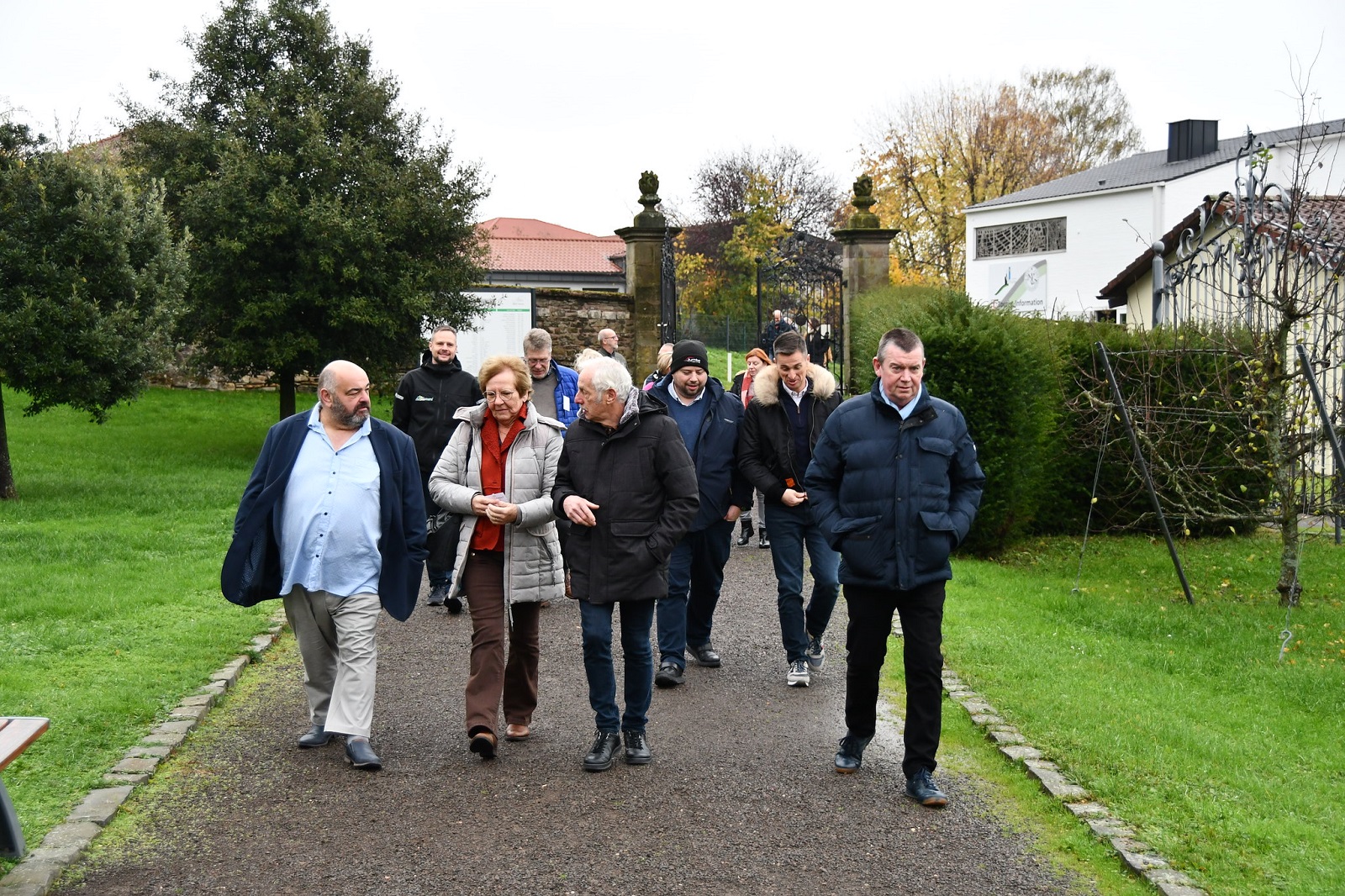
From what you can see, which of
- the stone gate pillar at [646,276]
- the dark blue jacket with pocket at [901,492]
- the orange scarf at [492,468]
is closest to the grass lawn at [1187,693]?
the dark blue jacket with pocket at [901,492]

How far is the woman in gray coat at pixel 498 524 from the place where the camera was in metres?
6.07

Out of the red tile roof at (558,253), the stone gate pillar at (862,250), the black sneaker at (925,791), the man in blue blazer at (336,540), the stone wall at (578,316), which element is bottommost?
the black sneaker at (925,791)

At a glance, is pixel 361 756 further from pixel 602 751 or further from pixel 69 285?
pixel 69 285

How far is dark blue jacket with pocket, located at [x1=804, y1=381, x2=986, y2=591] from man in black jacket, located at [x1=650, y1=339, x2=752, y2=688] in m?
2.09

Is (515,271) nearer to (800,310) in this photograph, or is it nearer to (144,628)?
(800,310)

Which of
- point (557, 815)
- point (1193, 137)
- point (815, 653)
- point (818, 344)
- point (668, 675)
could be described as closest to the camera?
point (557, 815)

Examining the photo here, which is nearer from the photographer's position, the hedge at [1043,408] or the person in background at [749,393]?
the person in background at [749,393]

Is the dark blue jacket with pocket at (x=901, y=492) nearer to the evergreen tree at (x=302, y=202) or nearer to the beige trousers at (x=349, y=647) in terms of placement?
the beige trousers at (x=349, y=647)

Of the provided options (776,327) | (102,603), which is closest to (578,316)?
(776,327)

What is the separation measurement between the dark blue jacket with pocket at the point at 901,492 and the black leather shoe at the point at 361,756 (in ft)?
7.57

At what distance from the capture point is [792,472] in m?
7.68

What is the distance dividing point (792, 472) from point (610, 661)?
2138 mm

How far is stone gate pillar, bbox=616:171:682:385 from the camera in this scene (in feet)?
75.6

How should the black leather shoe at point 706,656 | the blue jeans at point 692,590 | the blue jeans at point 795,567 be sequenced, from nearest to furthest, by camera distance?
the blue jeans at point 795,567 < the blue jeans at point 692,590 < the black leather shoe at point 706,656
